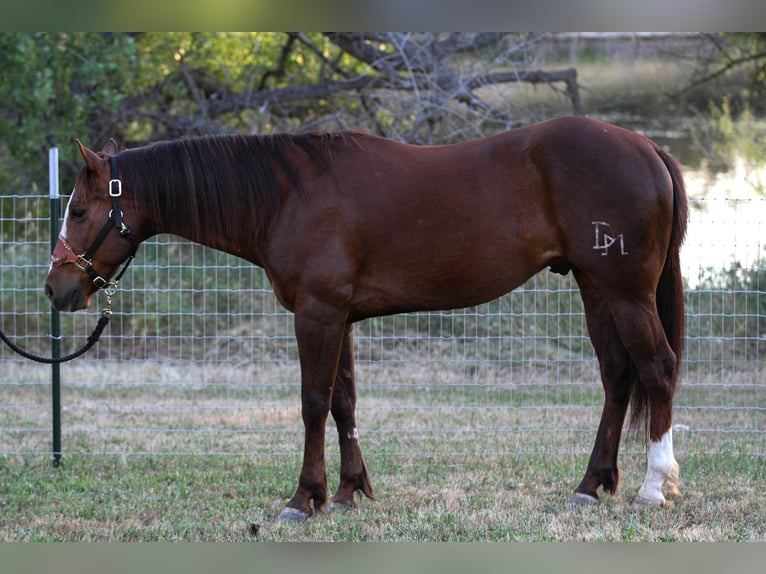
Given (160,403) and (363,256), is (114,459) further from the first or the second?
(363,256)

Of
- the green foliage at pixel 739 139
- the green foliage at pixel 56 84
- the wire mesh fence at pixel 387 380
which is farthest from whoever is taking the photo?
the green foliage at pixel 739 139

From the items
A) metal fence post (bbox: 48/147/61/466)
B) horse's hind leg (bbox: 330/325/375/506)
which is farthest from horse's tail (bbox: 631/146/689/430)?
metal fence post (bbox: 48/147/61/466)

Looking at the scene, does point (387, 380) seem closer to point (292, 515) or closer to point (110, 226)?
point (292, 515)

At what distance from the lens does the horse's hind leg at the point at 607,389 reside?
14.9 feet

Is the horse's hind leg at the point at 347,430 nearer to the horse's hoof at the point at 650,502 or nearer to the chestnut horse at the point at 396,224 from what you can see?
the chestnut horse at the point at 396,224

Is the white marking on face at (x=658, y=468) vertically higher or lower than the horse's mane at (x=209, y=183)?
lower

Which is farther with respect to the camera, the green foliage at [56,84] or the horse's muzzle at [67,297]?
the green foliage at [56,84]

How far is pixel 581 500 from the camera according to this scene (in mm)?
4473

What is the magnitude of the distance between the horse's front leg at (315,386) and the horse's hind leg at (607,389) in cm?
136

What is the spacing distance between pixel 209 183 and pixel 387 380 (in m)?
3.87

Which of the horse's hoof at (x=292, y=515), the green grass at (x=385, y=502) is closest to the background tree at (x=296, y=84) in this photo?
the green grass at (x=385, y=502)

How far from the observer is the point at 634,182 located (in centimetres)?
418

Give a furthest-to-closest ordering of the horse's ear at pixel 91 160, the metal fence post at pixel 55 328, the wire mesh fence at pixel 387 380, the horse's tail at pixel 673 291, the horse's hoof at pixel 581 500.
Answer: the wire mesh fence at pixel 387 380, the metal fence post at pixel 55 328, the horse's hoof at pixel 581 500, the horse's tail at pixel 673 291, the horse's ear at pixel 91 160

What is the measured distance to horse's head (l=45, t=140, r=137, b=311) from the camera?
4.20 metres
